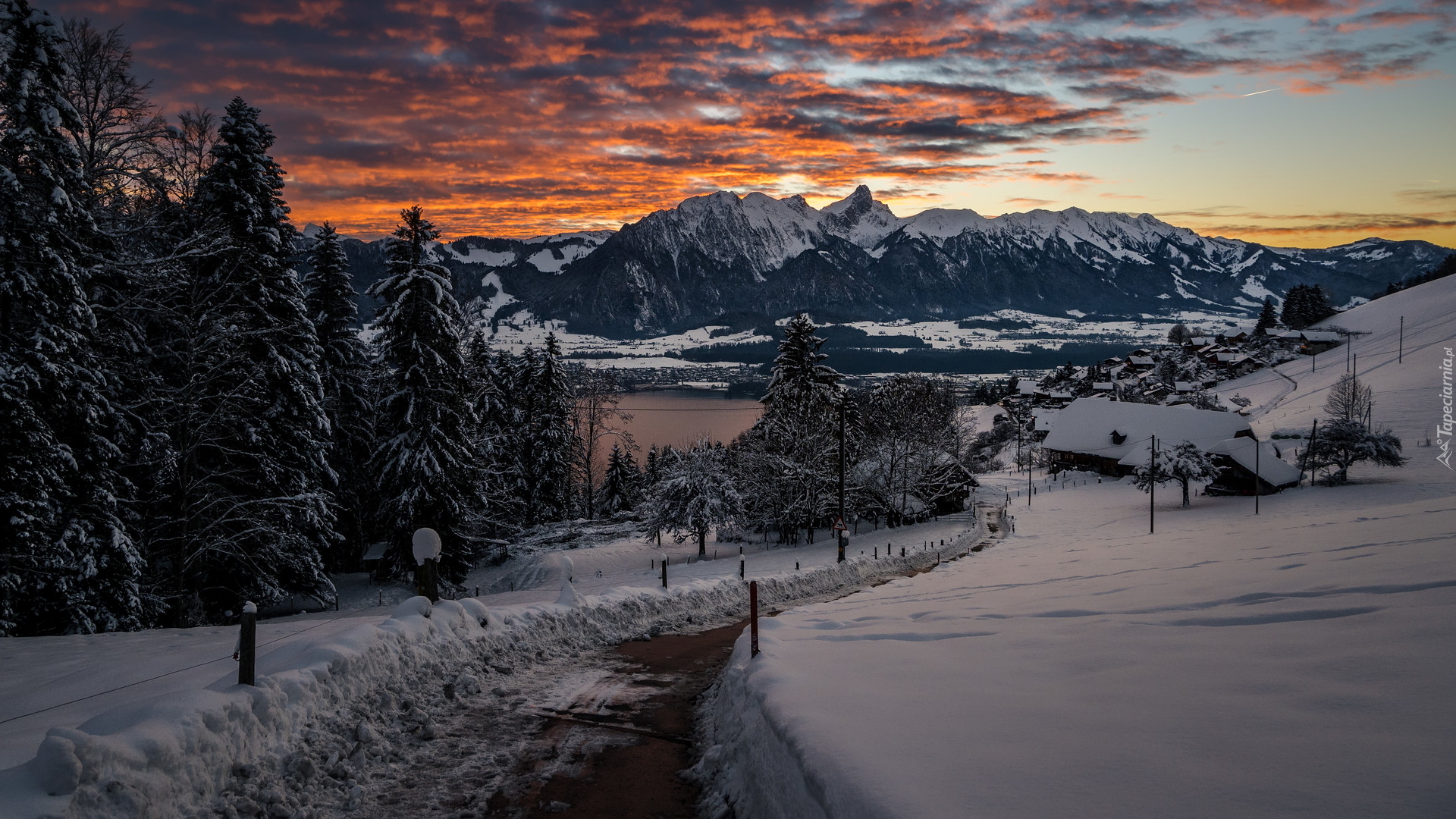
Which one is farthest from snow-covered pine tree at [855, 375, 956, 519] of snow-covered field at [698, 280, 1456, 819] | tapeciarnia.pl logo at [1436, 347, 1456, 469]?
tapeciarnia.pl logo at [1436, 347, 1456, 469]

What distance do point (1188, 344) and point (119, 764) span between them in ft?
670

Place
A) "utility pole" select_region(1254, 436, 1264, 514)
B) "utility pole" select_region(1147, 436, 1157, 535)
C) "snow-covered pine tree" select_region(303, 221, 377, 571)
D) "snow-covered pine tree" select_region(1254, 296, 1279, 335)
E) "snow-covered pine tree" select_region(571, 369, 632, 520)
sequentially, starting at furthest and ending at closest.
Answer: "snow-covered pine tree" select_region(1254, 296, 1279, 335)
"snow-covered pine tree" select_region(571, 369, 632, 520)
"utility pole" select_region(1254, 436, 1264, 514)
"utility pole" select_region(1147, 436, 1157, 535)
"snow-covered pine tree" select_region(303, 221, 377, 571)

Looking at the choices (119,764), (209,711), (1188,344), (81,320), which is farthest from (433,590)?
(1188,344)

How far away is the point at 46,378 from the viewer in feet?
50.1

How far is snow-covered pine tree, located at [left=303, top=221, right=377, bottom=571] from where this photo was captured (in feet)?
106

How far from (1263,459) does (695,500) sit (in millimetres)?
45540

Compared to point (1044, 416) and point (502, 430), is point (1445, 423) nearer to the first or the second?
point (1044, 416)

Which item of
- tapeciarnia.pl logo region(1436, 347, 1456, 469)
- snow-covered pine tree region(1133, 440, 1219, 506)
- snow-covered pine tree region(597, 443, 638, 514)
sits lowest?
snow-covered pine tree region(597, 443, 638, 514)

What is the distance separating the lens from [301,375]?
81.4ft

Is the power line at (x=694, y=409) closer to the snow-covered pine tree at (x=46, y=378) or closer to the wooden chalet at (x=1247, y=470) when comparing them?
the wooden chalet at (x=1247, y=470)

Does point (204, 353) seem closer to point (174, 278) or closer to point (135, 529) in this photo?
point (174, 278)

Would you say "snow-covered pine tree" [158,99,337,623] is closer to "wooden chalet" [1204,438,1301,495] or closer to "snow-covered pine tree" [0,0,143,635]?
"snow-covered pine tree" [0,0,143,635]

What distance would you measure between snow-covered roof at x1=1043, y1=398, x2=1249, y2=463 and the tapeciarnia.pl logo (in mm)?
14444

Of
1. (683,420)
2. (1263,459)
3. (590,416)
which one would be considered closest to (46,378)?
(590,416)
